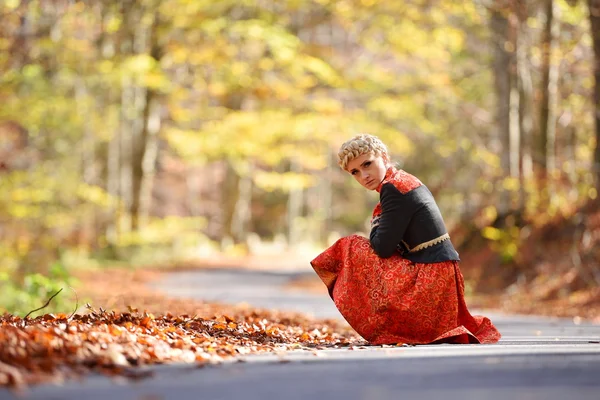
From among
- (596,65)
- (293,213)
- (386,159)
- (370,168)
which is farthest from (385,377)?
(293,213)

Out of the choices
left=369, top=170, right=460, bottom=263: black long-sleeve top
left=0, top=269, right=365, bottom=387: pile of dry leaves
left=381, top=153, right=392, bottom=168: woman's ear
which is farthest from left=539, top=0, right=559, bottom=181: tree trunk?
left=369, top=170, right=460, bottom=263: black long-sleeve top

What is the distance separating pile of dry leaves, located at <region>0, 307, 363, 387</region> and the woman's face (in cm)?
124

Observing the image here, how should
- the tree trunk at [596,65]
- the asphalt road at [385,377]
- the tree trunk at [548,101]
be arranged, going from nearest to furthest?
1. the asphalt road at [385,377]
2. the tree trunk at [596,65]
3. the tree trunk at [548,101]

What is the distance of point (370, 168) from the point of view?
762 centimetres

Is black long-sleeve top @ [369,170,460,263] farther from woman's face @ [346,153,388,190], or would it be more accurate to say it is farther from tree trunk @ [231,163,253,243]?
tree trunk @ [231,163,253,243]

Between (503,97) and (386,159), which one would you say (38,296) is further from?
(503,97)

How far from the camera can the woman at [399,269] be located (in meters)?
7.54

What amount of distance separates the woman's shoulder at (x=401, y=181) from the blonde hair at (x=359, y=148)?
17cm

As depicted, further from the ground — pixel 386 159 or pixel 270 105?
pixel 270 105

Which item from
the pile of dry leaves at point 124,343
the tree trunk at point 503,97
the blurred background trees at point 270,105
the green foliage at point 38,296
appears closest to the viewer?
the pile of dry leaves at point 124,343

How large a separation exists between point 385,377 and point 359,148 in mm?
2686

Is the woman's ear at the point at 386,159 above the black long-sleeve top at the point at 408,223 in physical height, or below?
above

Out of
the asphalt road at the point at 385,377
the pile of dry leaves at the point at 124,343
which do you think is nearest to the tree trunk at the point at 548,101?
the pile of dry leaves at the point at 124,343

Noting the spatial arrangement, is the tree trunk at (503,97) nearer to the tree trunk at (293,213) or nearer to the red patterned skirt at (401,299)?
the red patterned skirt at (401,299)
